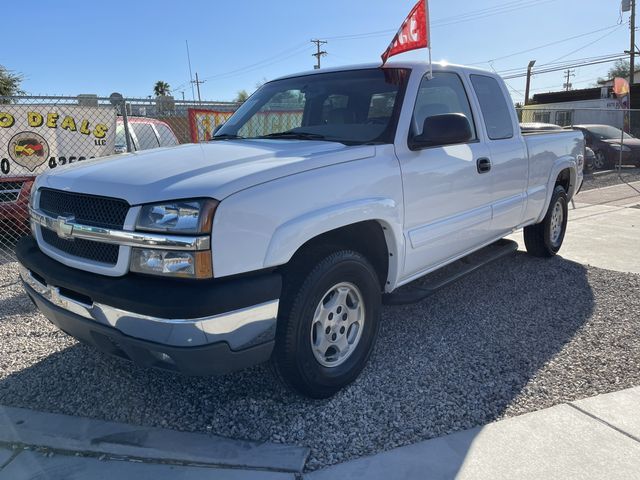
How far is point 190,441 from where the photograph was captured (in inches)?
108

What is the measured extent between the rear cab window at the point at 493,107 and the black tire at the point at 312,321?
6.56 ft

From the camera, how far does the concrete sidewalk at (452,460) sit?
2.46 metres

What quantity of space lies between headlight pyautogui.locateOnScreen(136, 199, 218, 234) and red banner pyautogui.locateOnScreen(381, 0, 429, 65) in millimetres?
2197

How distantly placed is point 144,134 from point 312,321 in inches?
251

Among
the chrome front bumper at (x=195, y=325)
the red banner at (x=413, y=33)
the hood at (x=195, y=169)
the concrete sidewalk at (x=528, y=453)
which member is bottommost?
the concrete sidewalk at (x=528, y=453)

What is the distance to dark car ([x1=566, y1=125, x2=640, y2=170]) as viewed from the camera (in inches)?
631

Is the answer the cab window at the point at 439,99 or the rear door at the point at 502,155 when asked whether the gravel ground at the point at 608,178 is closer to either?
the rear door at the point at 502,155

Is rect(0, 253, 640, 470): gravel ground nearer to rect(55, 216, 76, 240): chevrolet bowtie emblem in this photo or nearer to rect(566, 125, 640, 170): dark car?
rect(55, 216, 76, 240): chevrolet bowtie emblem

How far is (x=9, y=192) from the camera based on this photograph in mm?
6648

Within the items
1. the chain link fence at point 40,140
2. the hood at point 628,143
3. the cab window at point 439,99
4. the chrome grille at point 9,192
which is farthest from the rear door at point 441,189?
the hood at point 628,143

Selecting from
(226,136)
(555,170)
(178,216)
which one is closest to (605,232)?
(555,170)

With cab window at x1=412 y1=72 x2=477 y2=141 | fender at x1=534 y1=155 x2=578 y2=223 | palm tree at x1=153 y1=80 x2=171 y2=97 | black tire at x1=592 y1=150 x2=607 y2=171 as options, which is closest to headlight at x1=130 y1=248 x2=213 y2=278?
cab window at x1=412 y1=72 x2=477 y2=141

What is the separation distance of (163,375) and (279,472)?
127cm

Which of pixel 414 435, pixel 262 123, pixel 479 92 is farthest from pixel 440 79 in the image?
pixel 414 435
